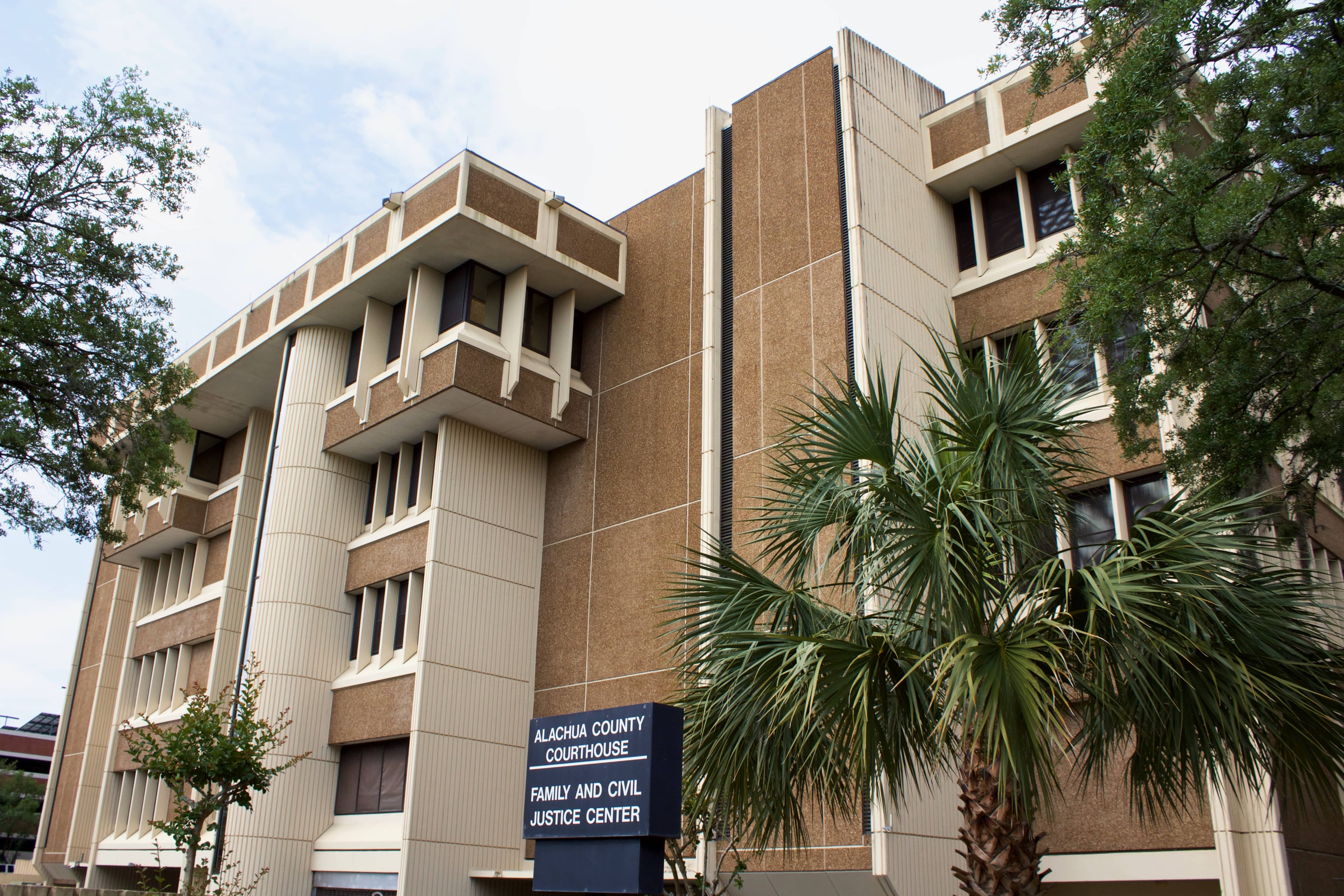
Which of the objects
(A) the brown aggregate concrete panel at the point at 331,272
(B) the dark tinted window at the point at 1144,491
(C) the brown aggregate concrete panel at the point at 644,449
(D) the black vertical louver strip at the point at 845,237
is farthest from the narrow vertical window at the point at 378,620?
(B) the dark tinted window at the point at 1144,491

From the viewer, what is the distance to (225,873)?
21.5 metres

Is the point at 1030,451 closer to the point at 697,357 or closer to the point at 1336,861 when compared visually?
the point at 1336,861

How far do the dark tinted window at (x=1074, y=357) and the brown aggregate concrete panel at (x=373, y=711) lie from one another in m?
13.6

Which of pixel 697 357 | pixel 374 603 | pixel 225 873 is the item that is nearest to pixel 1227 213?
pixel 697 357

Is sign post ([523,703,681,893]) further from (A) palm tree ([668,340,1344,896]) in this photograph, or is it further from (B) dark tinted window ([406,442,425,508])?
(B) dark tinted window ([406,442,425,508])

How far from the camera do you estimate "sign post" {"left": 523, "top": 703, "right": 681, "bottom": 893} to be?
874 centimetres

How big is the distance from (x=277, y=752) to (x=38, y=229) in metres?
11.3

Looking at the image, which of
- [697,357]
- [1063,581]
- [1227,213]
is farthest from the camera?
[697,357]

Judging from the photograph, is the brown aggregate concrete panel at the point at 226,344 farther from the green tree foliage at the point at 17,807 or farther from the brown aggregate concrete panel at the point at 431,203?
the green tree foliage at the point at 17,807

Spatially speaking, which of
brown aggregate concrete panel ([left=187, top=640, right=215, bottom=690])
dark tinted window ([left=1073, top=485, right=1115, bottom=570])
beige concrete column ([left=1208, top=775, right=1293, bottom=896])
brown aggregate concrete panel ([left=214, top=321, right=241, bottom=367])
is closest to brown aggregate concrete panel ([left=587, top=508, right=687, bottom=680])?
dark tinted window ([left=1073, top=485, right=1115, bottom=570])

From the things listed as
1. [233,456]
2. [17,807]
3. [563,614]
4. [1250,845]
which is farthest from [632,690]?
[17,807]

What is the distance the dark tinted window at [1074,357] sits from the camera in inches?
449

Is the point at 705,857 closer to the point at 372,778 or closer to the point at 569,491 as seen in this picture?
the point at 372,778

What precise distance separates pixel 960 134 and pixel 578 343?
31.8ft
